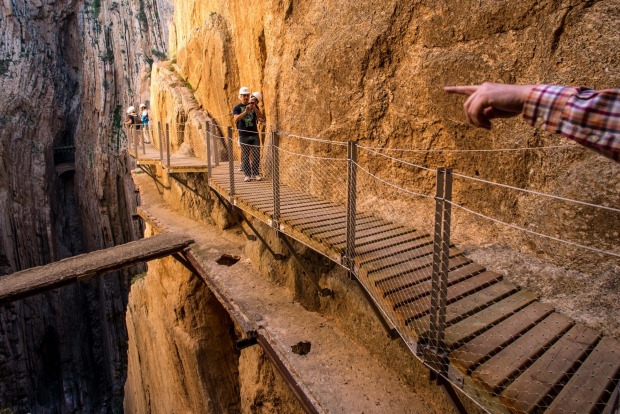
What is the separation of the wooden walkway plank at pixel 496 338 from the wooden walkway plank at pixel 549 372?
242 mm

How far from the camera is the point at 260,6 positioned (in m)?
8.08

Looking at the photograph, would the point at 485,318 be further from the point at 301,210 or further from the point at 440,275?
the point at 301,210

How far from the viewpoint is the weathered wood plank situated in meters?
7.15

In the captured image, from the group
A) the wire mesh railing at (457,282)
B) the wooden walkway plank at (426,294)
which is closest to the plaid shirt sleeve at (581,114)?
the wire mesh railing at (457,282)

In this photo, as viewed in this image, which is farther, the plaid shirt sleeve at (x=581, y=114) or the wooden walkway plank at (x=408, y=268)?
the wooden walkway plank at (x=408, y=268)

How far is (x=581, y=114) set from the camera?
3.98 ft

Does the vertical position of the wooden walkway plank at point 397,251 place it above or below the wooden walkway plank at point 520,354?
above

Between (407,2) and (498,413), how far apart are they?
476 centimetres

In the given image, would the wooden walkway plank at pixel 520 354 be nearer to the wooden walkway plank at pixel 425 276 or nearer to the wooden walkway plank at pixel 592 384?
the wooden walkway plank at pixel 592 384

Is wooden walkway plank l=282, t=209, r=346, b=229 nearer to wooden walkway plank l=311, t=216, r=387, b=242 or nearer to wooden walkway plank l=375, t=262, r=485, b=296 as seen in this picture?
wooden walkway plank l=311, t=216, r=387, b=242

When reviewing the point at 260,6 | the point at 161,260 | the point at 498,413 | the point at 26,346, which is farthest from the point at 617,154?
the point at 26,346

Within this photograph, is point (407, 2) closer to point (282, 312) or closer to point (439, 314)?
point (439, 314)

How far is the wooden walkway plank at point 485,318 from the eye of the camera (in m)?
3.10

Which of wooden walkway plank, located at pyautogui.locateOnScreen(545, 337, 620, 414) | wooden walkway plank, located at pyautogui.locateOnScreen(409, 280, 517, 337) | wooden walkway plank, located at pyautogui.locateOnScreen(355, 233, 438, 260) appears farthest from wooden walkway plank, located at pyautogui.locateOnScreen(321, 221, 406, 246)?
wooden walkway plank, located at pyautogui.locateOnScreen(545, 337, 620, 414)
